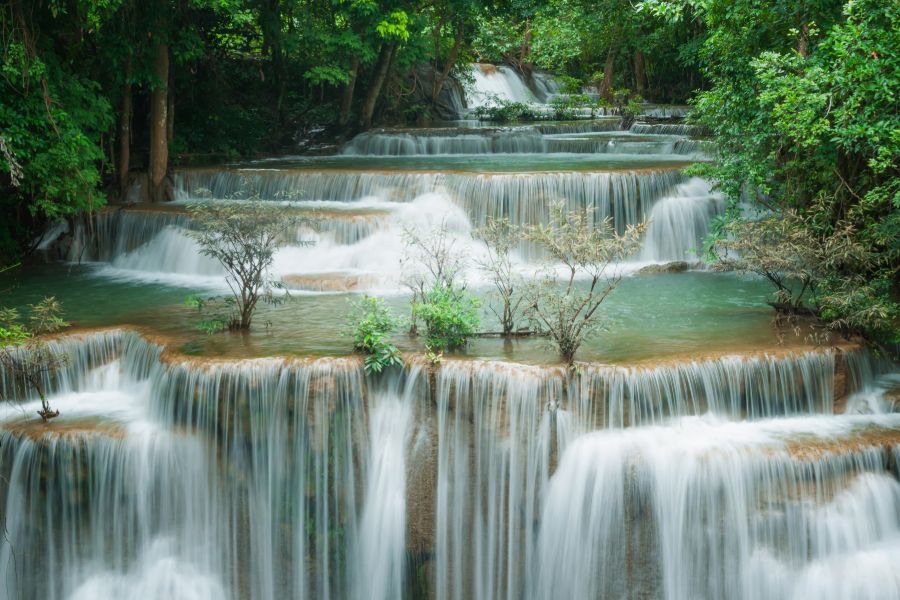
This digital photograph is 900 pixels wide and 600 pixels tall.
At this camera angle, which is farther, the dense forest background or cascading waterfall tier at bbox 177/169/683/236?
cascading waterfall tier at bbox 177/169/683/236

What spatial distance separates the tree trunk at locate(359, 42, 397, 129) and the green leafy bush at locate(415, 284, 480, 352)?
1537 cm

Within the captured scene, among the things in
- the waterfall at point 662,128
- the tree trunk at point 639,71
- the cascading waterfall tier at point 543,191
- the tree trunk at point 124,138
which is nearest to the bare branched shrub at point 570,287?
the cascading waterfall tier at point 543,191

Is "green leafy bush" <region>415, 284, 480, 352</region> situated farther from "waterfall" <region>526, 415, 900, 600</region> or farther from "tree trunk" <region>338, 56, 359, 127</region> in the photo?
"tree trunk" <region>338, 56, 359, 127</region>

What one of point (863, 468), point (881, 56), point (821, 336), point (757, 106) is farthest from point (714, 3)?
point (863, 468)

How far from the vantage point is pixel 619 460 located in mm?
8219

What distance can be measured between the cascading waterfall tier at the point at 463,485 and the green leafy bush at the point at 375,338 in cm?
17

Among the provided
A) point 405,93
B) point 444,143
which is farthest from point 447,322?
point 405,93

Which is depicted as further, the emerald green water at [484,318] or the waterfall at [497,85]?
the waterfall at [497,85]

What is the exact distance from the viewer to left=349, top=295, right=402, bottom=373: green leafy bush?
8.68 m

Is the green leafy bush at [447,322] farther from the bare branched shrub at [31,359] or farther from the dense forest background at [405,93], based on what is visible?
the bare branched shrub at [31,359]

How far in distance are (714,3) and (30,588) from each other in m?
9.88

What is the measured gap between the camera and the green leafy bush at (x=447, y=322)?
912 cm

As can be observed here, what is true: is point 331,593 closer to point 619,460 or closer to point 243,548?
point 243,548

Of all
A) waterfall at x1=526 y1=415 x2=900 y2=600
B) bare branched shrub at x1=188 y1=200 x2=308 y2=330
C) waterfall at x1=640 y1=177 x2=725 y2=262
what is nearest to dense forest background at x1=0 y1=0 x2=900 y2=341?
waterfall at x1=640 y1=177 x2=725 y2=262
